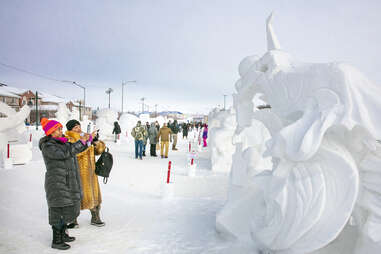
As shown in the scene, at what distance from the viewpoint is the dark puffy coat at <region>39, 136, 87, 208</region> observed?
3375mm

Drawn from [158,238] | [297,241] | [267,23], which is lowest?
[158,238]

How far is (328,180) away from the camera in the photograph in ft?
8.99

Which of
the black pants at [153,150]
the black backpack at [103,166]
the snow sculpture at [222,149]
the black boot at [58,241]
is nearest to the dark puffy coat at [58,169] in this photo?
the black boot at [58,241]

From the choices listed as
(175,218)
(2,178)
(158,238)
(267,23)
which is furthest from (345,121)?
(2,178)

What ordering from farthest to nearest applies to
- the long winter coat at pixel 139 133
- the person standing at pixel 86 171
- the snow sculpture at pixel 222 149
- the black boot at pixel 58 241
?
the long winter coat at pixel 139 133
the snow sculpture at pixel 222 149
the person standing at pixel 86 171
the black boot at pixel 58 241

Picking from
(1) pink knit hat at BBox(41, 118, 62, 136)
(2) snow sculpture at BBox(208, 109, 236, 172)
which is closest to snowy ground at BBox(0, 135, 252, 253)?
(2) snow sculpture at BBox(208, 109, 236, 172)

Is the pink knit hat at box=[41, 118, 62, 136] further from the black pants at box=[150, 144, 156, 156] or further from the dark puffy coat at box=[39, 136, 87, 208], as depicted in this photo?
the black pants at box=[150, 144, 156, 156]

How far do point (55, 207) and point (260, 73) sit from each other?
346 centimetres

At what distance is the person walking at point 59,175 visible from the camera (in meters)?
3.40

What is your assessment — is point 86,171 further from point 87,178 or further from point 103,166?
point 103,166

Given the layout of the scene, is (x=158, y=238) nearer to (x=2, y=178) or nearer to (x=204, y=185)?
(x=204, y=185)

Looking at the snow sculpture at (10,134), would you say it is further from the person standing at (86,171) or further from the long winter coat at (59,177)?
the long winter coat at (59,177)

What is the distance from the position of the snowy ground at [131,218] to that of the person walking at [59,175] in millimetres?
553

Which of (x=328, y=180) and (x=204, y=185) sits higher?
(x=328, y=180)
